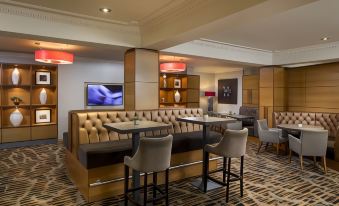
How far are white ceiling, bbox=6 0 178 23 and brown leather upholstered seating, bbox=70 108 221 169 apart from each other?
1.67 meters

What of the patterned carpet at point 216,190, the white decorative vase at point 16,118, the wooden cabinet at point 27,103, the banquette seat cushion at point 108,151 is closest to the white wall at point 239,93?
the patterned carpet at point 216,190

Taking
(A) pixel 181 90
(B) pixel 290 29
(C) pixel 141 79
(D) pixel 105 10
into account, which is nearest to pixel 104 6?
(D) pixel 105 10

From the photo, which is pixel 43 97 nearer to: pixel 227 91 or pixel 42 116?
Result: pixel 42 116

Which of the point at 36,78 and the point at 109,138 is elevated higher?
the point at 36,78

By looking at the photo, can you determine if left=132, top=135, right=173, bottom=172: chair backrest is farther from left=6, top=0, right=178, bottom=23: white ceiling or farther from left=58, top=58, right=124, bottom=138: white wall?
left=58, top=58, right=124, bottom=138: white wall

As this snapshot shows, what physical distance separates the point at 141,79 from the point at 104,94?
3.62 m

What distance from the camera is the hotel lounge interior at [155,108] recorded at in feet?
10.6

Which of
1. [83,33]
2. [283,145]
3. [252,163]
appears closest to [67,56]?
[83,33]

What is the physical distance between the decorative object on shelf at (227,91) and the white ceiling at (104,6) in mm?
6929

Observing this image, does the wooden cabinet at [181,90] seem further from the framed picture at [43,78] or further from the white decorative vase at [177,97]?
the framed picture at [43,78]

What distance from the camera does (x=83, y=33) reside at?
4156mm

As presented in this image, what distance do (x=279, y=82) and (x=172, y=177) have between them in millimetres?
5245

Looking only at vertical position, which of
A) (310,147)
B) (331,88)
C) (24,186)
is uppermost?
(331,88)

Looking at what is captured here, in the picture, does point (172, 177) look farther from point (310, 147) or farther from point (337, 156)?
point (337, 156)
